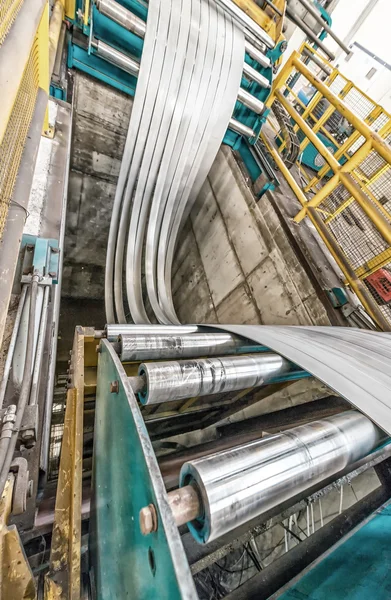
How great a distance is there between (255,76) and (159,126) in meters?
0.90

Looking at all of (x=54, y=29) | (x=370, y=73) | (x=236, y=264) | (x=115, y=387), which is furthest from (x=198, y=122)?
(x=370, y=73)

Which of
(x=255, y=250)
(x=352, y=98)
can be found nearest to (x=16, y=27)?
(x=255, y=250)

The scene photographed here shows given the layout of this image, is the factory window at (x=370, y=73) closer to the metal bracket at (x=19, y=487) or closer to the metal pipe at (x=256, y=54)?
the metal pipe at (x=256, y=54)

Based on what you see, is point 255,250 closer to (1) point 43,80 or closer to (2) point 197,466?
(1) point 43,80

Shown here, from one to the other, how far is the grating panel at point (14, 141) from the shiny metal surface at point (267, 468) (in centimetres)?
78

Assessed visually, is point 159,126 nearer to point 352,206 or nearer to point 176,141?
point 176,141

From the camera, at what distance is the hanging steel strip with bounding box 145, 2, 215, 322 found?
5.48ft

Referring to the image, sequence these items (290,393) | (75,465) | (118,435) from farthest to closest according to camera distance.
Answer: (290,393) → (75,465) → (118,435)

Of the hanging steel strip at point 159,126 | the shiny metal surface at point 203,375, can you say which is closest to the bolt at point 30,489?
the shiny metal surface at point 203,375

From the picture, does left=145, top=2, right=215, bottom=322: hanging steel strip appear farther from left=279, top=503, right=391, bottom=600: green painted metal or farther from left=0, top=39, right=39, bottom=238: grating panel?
left=279, top=503, right=391, bottom=600: green painted metal

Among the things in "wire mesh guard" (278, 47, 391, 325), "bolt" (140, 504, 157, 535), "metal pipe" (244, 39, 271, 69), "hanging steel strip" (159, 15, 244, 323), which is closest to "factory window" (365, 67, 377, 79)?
"wire mesh guard" (278, 47, 391, 325)

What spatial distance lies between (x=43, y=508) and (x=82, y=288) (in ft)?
10.2

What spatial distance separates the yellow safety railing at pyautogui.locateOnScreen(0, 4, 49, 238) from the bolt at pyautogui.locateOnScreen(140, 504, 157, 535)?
72cm

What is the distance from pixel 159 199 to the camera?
2076mm
